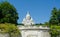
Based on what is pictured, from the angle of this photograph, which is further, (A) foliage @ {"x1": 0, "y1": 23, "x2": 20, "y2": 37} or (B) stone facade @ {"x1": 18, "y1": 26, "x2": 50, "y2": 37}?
(B) stone facade @ {"x1": 18, "y1": 26, "x2": 50, "y2": 37}

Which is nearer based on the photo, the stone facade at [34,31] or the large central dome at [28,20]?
the stone facade at [34,31]

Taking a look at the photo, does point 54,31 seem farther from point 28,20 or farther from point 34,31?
point 28,20

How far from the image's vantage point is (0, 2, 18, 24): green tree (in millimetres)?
66819

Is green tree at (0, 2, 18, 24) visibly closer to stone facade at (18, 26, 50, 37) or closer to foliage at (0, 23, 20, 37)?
stone facade at (18, 26, 50, 37)

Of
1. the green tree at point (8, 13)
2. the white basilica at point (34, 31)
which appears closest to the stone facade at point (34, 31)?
the white basilica at point (34, 31)

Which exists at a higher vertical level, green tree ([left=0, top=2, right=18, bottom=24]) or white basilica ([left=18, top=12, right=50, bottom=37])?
green tree ([left=0, top=2, right=18, bottom=24])

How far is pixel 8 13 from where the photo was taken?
67.8m

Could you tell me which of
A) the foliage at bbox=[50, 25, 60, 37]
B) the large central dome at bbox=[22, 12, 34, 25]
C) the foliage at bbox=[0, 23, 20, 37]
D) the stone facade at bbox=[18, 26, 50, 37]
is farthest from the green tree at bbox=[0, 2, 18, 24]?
the foliage at bbox=[0, 23, 20, 37]

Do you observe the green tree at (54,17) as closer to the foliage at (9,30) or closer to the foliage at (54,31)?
the foliage at (54,31)

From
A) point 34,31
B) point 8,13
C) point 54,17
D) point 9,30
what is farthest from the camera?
point 54,17

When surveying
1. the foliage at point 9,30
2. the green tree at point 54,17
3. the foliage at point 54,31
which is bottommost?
the foliage at point 54,31

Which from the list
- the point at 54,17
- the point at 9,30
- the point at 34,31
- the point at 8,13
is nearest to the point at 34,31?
the point at 34,31

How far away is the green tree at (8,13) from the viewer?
66.8 meters

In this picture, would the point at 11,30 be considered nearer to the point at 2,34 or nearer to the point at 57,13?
the point at 2,34
